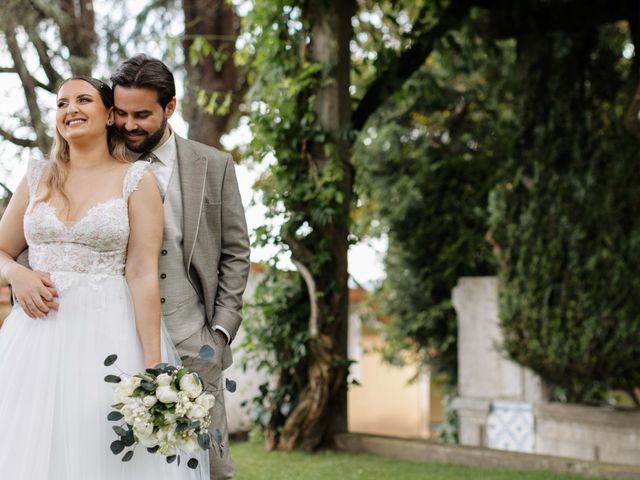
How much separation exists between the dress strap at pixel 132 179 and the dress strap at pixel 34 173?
11.5 inches

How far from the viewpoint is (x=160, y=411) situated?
223cm

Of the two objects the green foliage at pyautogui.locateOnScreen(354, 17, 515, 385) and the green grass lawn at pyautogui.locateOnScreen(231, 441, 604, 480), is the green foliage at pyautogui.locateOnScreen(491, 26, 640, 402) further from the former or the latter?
the green grass lawn at pyautogui.locateOnScreen(231, 441, 604, 480)

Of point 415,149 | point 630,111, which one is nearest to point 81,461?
point 630,111

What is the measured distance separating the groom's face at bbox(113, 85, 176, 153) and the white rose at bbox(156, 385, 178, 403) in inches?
35.3

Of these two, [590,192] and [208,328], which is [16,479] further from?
[590,192]

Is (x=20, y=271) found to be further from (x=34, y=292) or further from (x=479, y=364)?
(x=479, y=364)

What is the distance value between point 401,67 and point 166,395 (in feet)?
14.7

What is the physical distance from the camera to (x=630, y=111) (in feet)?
23.2

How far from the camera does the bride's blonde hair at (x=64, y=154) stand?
8.43ft

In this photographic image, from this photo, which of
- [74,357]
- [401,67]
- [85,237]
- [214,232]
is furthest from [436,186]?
[74,357]

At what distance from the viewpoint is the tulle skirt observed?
2336mm

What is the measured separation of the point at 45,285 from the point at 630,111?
590cm

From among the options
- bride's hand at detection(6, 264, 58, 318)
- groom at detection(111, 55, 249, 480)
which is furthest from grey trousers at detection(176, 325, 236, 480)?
bride's hand at detection(6, 264, 58, 318)

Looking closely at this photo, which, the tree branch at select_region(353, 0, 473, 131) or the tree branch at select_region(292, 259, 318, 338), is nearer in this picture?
the tree branch at select_region(292, 259, 318, 338)
